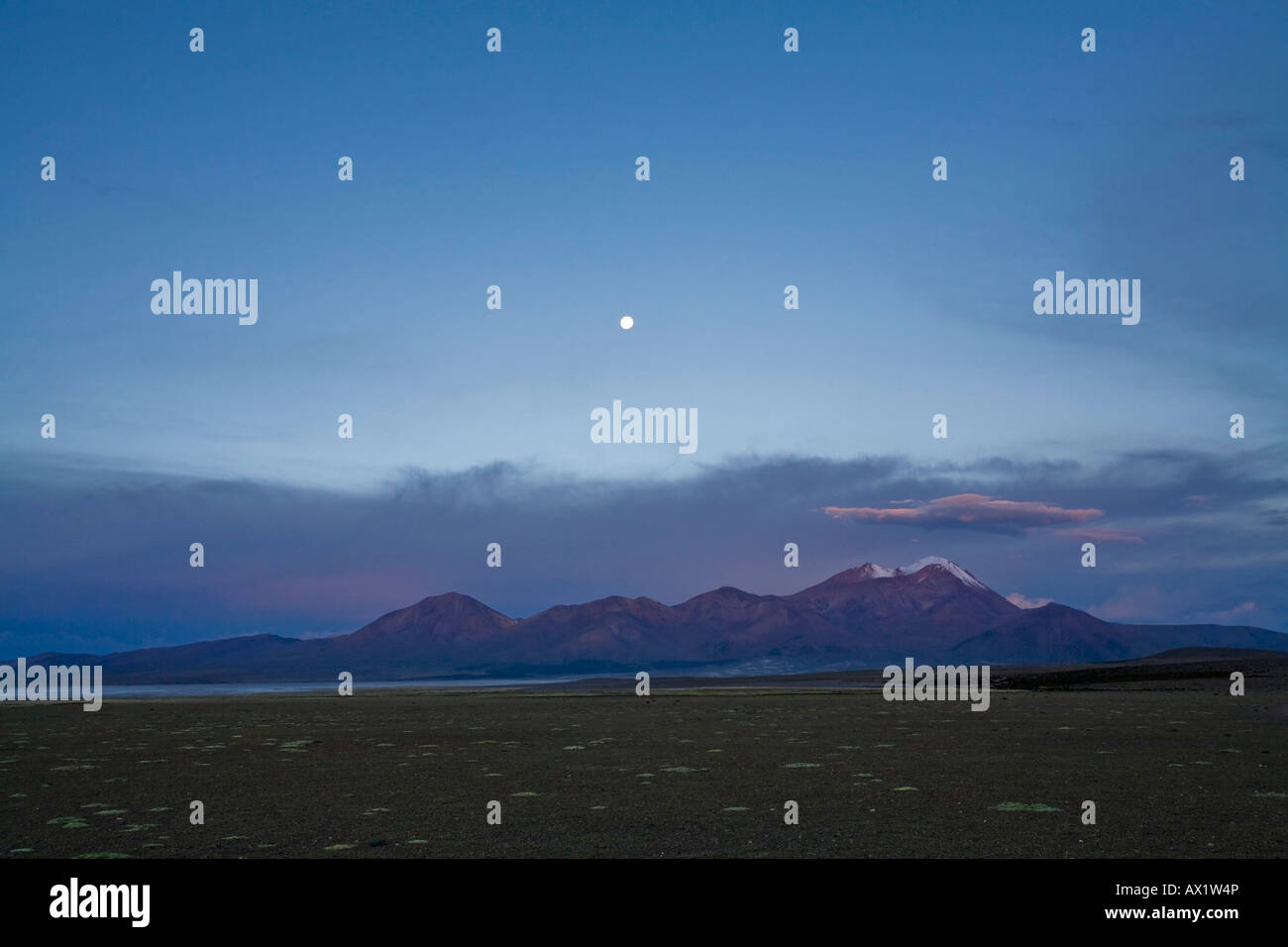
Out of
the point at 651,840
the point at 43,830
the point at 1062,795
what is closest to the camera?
the point at 651,840

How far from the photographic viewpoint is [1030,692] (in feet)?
274

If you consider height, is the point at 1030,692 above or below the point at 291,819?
below

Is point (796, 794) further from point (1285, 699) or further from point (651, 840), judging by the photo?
point (1285, 699)
